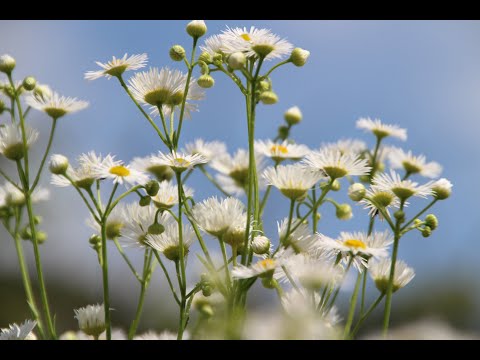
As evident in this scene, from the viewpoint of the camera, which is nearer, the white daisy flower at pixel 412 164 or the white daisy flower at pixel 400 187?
the white daisy flower at pixel 400 187

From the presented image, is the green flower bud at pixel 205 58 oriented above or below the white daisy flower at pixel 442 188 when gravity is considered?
above

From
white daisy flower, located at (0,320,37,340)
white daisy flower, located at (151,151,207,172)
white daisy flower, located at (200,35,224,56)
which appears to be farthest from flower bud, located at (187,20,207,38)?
white daisy flower, located at (0,320,37,340)

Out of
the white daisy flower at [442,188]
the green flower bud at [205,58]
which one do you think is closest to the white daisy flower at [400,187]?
the white daisy flower at [442,188]

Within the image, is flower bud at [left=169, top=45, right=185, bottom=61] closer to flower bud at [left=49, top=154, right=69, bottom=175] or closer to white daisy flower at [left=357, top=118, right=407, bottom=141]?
flower bud at [left=49, top=154, right=69, bottom=175]

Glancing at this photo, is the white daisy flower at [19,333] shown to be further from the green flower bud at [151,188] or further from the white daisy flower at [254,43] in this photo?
the white daisy flower at [254,43]
